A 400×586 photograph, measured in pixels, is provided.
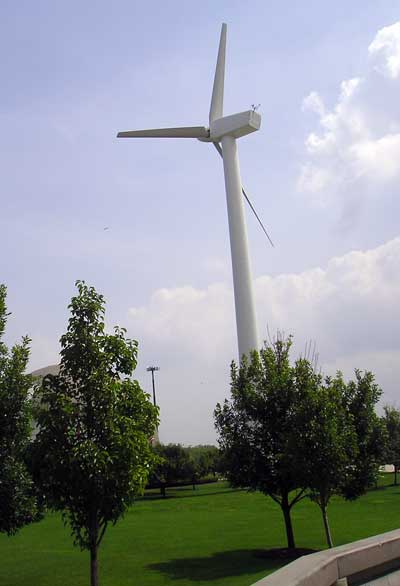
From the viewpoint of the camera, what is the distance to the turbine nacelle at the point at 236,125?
195ft

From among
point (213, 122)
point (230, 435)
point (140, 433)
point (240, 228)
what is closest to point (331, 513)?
point (230, 435)

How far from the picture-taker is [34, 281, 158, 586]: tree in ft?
55.2

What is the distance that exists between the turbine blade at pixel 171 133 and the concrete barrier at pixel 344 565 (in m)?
54.8

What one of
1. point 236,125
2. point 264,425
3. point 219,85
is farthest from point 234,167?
point 264,425

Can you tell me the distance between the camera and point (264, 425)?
3020 cm

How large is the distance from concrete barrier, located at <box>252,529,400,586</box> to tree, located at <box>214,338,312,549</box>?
61.9 feet

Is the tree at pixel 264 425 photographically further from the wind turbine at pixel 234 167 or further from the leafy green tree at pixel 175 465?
the leafy green tree at pixel 175 465

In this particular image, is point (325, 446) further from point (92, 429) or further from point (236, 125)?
point (236, 125)

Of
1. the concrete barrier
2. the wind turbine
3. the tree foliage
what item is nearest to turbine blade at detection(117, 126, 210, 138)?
the wind turbine

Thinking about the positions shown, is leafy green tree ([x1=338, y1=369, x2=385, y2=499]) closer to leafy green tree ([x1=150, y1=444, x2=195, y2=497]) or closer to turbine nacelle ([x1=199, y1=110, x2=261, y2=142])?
turbine nacelle ([x1=199, y1=110, x2=261, y2=142])

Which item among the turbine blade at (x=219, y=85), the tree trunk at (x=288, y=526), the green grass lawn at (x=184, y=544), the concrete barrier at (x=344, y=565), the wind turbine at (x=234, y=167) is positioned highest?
the turbine blade at (x=219, y=85)

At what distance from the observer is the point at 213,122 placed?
203ft

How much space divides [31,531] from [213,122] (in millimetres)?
40447

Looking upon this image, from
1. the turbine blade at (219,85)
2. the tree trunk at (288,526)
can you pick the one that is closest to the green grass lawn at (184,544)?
the tree trunk at (288,526)
